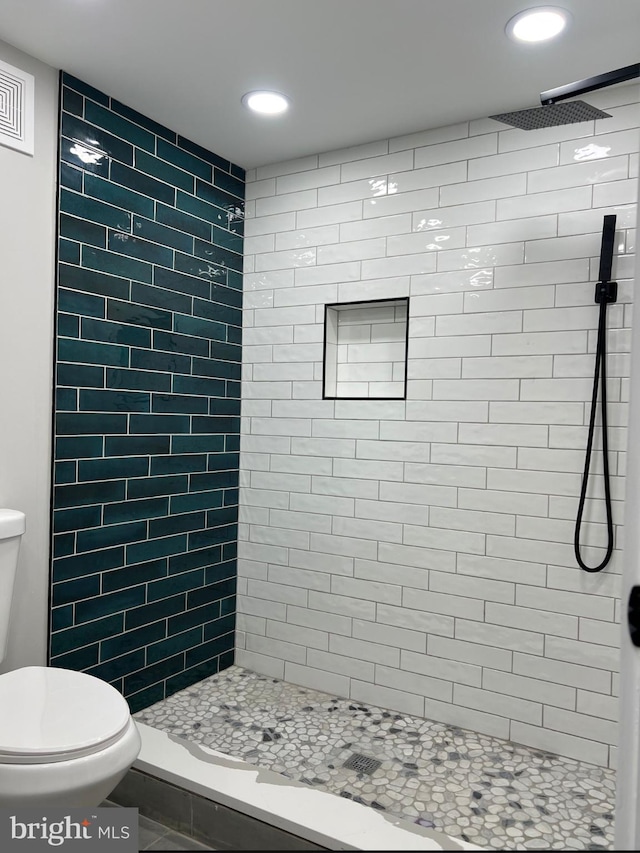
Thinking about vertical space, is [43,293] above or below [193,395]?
above

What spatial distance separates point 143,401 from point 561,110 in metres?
1.82

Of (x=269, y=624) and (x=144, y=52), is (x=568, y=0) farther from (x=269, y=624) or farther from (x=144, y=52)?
(x=269, y=624)

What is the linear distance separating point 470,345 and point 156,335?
130cm

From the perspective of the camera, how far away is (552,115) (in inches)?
72.8

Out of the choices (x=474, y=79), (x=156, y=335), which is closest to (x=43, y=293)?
(x=156, y=335)

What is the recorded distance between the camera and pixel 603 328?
2.27 meters

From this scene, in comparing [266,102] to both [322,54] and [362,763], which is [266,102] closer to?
[322,54]

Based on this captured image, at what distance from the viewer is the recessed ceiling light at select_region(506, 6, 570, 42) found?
1872 millimetres

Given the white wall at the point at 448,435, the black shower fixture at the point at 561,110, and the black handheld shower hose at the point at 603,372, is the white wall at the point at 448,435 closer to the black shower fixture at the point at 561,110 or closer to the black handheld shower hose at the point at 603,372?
the black handheld shower hose at the point at 603,372

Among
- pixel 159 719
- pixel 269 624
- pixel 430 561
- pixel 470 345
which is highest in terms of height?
pixel 470 345

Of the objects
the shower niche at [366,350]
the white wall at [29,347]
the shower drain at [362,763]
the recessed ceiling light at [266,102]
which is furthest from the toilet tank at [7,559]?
the recessed ceiling light at [266,102]

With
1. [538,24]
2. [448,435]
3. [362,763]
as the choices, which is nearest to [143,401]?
[448,435]

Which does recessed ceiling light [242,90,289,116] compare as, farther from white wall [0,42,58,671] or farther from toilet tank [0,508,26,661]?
toilet tank [0,508,26,661]

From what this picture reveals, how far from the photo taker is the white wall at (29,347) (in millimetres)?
2174
